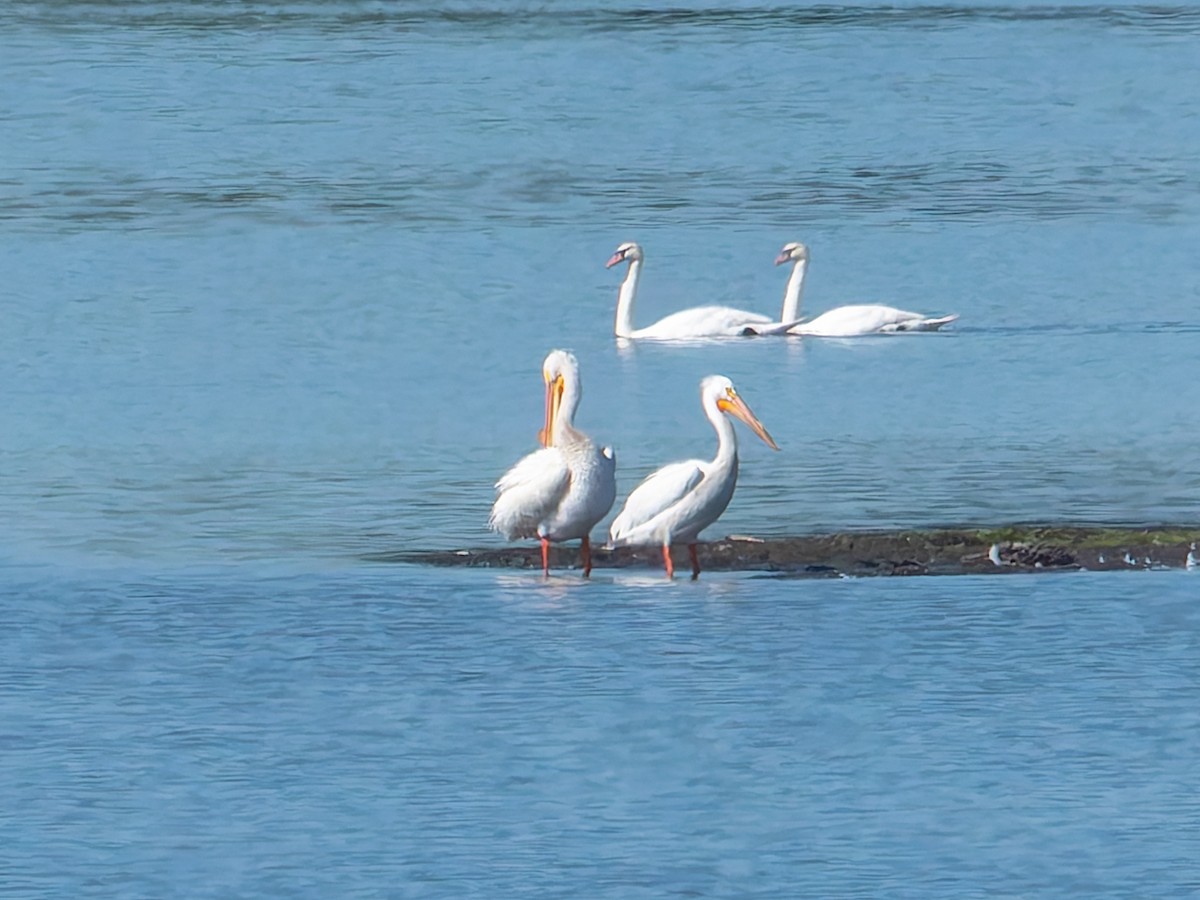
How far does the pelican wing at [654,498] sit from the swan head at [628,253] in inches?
376

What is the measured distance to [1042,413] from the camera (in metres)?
16.5

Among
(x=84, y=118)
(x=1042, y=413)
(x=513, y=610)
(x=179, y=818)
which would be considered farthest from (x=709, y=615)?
(x=84, y=118)

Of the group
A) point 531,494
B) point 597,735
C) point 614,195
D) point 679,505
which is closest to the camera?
point 597,735

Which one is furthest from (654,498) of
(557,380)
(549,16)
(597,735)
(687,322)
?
(549,16)

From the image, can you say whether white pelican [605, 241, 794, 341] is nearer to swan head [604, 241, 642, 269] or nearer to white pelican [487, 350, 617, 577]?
swan head [604, 241, 642, 269]

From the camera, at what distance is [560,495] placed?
39.4 ft

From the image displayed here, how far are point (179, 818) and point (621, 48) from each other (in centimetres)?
3154

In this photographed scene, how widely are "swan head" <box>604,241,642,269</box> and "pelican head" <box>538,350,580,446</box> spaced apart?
8.09 metres

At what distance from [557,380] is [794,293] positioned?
868 cm

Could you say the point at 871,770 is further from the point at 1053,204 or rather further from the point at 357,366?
the point at 1053,204

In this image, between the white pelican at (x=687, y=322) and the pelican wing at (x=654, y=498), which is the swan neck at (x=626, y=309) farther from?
the pelican wing at (x=654, y=498)

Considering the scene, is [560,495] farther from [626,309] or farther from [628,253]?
[628,253]

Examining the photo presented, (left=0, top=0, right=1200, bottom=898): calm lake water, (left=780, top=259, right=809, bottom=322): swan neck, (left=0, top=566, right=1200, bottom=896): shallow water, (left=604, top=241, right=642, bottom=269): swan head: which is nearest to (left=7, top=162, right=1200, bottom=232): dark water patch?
(left=0, top=0, right=1200, bottom=898): calm lake water

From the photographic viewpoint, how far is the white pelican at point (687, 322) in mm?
20375
